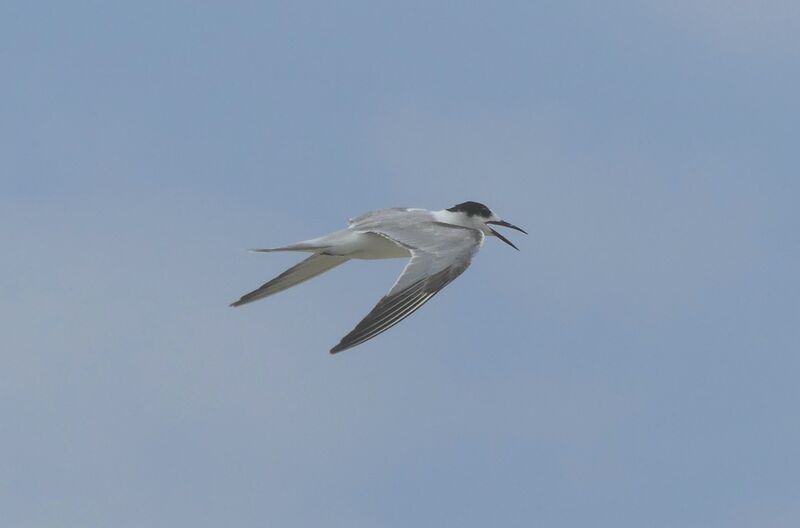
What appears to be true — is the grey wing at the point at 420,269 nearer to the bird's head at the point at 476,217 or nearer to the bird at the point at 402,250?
the bird at the point at 402,250

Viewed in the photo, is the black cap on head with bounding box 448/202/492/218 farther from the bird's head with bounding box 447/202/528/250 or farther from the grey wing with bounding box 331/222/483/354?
the grey wing with bounding box 331/222/483/354

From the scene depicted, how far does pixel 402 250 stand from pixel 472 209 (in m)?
2.43

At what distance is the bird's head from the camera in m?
24.8

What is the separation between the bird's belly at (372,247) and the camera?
22672 mm

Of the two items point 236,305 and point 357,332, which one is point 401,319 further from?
point 236,305

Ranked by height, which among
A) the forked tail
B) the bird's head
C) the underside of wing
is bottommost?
the underside of wing

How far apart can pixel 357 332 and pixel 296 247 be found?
416cm

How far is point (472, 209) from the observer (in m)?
24.9

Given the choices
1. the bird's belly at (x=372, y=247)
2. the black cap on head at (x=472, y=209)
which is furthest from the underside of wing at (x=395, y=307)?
the black cap on head at (x=472, y=209)

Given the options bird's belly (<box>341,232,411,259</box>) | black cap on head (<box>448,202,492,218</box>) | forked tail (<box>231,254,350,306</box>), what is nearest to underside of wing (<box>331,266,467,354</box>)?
bird's belly (<box>341,232,411,259</box>)

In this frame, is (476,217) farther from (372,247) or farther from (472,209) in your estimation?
(372,247)

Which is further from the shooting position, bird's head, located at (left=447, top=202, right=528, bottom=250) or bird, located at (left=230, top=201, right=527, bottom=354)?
bird's head, located at (left=447, top=202, right=528, bottom=250)

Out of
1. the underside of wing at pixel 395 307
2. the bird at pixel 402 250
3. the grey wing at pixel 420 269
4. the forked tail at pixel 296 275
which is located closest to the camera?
the underside of wing at pixel 395 307

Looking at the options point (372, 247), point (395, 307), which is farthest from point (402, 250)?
point (395, 307)
